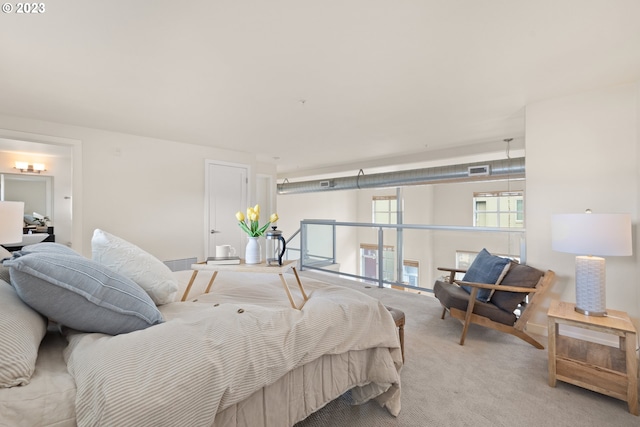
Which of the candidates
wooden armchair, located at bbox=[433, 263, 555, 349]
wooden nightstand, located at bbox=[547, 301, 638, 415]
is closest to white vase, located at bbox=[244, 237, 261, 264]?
wooden armchair, located at bbox=[433, 263, 555, 349]

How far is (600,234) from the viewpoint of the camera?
2.05 m

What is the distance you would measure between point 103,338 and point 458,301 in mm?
2706

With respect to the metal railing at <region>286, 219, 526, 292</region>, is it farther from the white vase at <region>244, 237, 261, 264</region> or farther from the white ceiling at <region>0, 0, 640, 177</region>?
the white vase at <region>244, 237, 261, 264</region>

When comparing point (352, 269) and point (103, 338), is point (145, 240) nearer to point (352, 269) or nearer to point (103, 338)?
point (103, 338)

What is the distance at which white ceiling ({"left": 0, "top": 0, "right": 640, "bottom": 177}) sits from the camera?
1.64 metres

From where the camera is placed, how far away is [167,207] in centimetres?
448

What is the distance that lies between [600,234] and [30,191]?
6.55 metres

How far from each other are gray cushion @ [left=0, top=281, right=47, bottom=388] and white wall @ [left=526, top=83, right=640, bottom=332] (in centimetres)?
361

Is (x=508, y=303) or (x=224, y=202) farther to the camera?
(x=224, y=202)

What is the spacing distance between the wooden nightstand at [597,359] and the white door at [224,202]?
14.8 ft

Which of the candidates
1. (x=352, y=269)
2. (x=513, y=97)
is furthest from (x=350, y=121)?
(x=352, y=269)

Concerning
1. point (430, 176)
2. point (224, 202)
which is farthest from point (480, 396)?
point (224, 202)

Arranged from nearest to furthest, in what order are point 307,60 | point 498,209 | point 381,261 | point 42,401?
point 42,401 → point 307,60 → point 381,261 → point 498,209

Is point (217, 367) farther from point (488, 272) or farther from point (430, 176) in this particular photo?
point (430, 176)
